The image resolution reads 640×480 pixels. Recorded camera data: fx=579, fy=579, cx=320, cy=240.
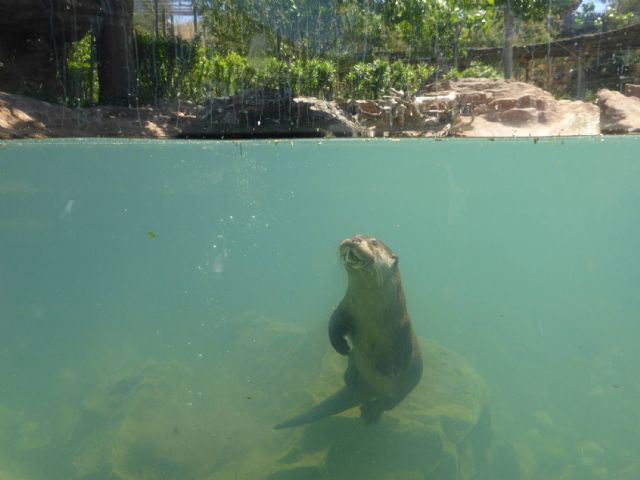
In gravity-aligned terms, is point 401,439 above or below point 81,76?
below

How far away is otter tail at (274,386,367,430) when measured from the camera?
5375 millimetres

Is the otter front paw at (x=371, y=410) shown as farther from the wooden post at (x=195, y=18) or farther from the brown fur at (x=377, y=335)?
the wooden post at (x=195, y=18)

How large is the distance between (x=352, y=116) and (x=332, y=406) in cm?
700

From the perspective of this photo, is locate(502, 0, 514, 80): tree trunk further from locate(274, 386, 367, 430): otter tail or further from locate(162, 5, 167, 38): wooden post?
locate(274, 386, 367, 430): otter tail

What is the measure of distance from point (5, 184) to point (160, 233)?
321 cm

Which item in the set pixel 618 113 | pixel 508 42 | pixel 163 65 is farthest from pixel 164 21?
pixel 618 113

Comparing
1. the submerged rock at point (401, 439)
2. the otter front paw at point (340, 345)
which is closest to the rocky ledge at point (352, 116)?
the submerged rock at point (401, 439)

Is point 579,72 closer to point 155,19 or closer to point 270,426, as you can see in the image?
point 155,19

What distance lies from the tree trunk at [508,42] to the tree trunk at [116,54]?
7.82 metres

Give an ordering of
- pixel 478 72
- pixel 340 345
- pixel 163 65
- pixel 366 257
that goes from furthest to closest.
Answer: pixel 478 72
pixel 163 65
pixel 340 345
pixel 366 257

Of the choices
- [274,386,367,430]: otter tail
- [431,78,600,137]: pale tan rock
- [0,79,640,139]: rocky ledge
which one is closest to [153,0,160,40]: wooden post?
[0,79,640,139]: rocky ledge

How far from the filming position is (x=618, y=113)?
408 inches

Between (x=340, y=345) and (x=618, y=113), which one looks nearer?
(x=340, y=345)

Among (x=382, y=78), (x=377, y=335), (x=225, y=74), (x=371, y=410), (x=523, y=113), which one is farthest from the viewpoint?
(x=382, y=78)
